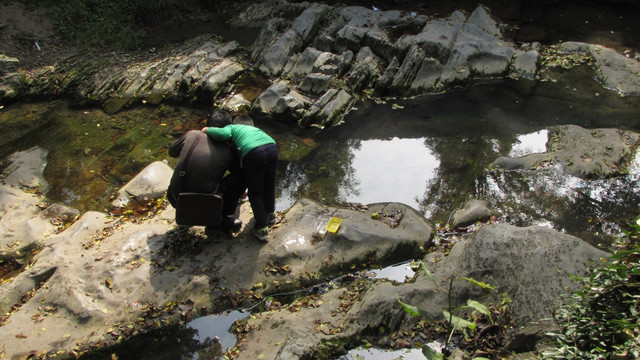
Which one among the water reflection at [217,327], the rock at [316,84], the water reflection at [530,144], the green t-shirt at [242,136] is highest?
the green t-shirt at [242,136]

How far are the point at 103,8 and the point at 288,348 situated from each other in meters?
11.8

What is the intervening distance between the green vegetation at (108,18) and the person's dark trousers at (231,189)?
8096 mm

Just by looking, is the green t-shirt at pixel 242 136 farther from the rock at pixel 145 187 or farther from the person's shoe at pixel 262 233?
the rock at pixel 145 187

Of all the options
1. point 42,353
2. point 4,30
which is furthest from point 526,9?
point 4,30

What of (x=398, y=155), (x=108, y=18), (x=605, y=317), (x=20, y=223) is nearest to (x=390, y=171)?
(x=398, y=155)

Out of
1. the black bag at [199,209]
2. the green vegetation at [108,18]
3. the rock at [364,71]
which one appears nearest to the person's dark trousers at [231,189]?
the black bag at [199,209]

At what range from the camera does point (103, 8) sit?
38.8ft

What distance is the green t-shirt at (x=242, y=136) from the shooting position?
4.46 m

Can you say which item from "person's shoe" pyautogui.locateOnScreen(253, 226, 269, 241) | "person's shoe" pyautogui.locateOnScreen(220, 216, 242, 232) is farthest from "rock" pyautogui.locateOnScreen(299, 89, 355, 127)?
"person's shoe" pyautogui.locateOnScreen(253, 226, 269, 241)

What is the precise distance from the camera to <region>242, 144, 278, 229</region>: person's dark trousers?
447 centimetres

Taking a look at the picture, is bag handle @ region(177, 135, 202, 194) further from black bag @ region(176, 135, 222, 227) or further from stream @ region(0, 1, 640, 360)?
stream @ region(0, 1, 640, 360)

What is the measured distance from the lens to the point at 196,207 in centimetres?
453

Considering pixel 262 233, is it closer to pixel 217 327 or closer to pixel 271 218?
pixel 271 218

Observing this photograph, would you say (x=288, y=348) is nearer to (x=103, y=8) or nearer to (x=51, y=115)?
(x=51, y=115)
